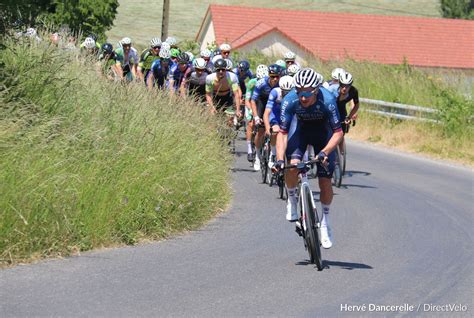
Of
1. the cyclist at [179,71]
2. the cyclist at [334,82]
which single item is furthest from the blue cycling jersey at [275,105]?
the cyclist at [179,71]

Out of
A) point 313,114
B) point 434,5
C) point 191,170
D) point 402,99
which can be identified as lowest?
point 434,5

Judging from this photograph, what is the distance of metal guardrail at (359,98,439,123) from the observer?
26.1 m

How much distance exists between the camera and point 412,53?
248 feet

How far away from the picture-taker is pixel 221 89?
19797 mm

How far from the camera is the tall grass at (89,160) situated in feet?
36.1

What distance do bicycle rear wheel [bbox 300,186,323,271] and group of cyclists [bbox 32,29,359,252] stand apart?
236mm

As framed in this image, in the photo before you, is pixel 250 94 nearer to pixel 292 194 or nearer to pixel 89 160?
pixel 89 160

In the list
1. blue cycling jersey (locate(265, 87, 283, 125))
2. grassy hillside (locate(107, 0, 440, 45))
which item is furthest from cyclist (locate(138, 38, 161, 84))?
grassy hillside (locate(107, 0, 440, 45))

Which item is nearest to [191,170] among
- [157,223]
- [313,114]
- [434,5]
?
[157,223]

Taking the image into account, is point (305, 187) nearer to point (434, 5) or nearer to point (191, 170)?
point (191, 170)

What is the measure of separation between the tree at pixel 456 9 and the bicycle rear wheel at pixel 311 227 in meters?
82.6

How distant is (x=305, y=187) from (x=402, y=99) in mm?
18113

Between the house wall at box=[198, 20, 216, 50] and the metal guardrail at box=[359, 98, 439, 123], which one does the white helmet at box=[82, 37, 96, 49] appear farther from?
the house wall at box=[198, 20, 216, 50]

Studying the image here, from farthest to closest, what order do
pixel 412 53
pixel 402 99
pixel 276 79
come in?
pixel 412 53 → pixel 402 99 → pixel 276 79
